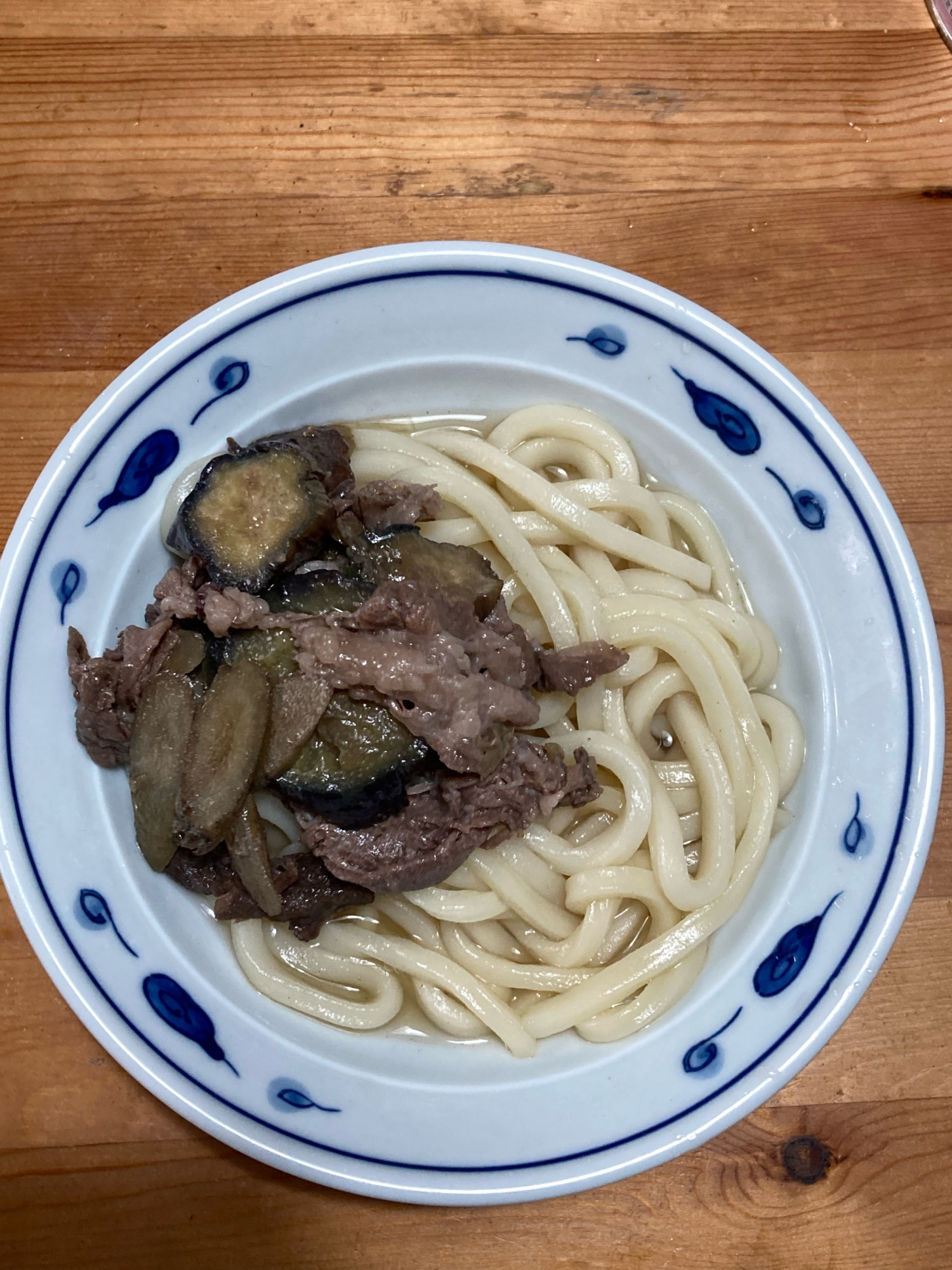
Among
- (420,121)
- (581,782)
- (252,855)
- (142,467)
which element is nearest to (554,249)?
(420,121)

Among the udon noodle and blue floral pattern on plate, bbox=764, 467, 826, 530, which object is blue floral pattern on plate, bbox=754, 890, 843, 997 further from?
blue floral pattern on plate, bbox=764, 467, 826, 530

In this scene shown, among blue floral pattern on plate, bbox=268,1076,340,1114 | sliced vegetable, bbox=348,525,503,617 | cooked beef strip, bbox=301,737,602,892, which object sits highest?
sliced vegetable, bbox=348,525,503,617

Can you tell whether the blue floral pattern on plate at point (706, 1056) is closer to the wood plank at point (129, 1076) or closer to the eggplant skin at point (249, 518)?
the wood plank at point (129, 1076)

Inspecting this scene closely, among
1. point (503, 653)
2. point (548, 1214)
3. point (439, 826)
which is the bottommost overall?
point (548, 1214)

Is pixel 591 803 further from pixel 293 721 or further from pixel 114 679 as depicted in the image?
pixel 114 679

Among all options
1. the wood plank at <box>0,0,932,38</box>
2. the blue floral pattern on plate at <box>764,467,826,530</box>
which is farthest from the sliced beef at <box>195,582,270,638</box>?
the wood plank at <box>0,0,932,38</box>

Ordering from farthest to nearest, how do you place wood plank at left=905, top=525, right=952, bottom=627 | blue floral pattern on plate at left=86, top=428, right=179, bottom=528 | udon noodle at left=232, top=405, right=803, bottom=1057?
wood plank at left=905, top=525, right=952, bottom=627, udon noodle at left=232, top=405, right=803, bottom=1057, blue floral pattern on plate at left=86, top=428, right=179, bottom=528

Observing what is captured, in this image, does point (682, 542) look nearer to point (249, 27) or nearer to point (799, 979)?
point (799, 979)
